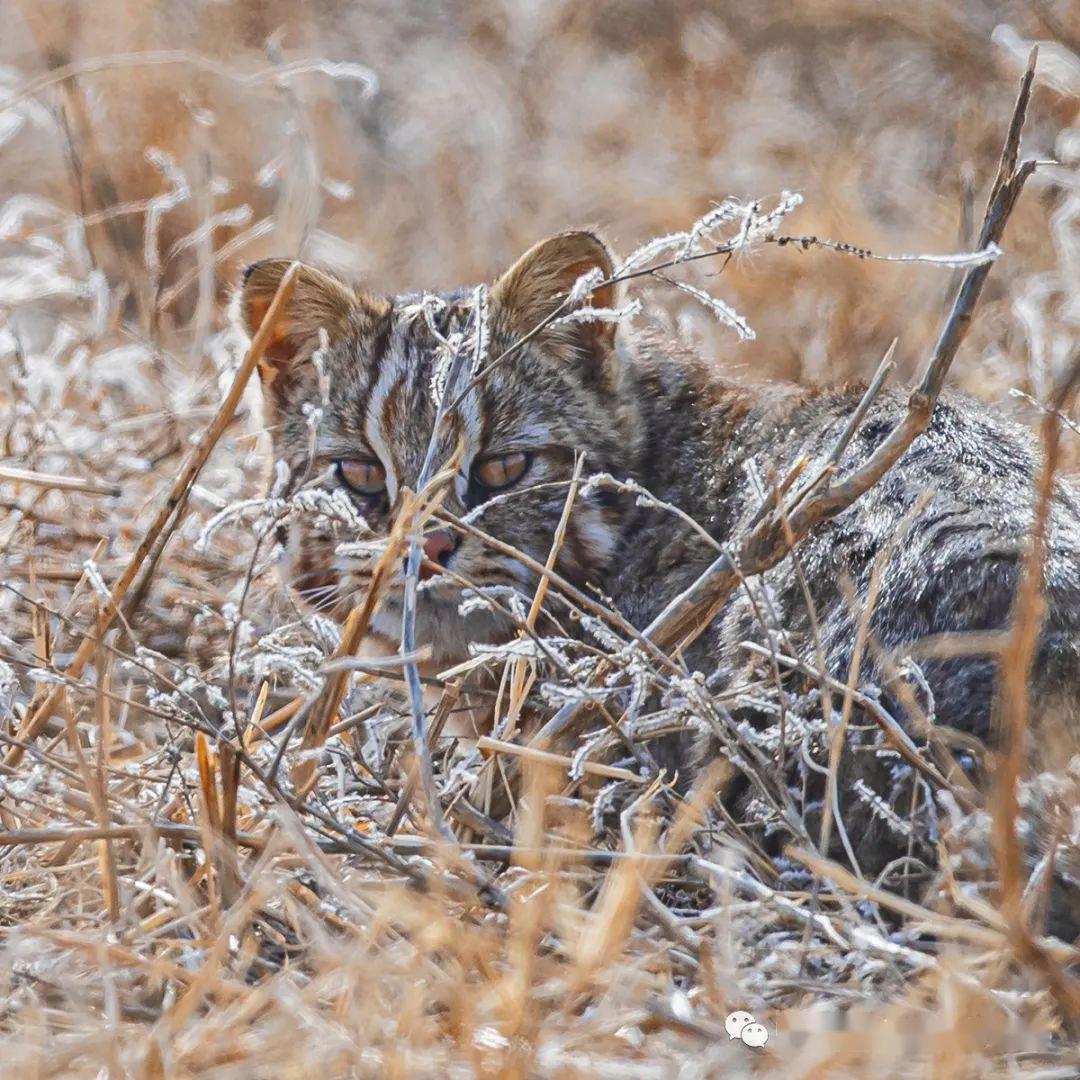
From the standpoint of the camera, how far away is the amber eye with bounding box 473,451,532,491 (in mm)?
3932

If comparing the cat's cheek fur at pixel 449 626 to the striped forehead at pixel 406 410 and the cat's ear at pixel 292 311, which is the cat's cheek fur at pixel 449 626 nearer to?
the striped forehead at pixel 406 410

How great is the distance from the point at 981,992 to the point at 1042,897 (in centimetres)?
29

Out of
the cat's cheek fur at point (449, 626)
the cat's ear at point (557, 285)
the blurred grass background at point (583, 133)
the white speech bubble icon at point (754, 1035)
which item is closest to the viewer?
the white speech bubble icon at point (754, 1035)

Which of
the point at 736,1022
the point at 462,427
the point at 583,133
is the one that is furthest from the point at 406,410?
the point at 583,133

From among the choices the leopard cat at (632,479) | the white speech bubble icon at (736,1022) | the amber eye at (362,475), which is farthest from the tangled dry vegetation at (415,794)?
the amber eye at (362,475)

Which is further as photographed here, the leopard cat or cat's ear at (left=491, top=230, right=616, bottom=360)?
cat's ear at (left=491, top=230, right=616, bottom=360)

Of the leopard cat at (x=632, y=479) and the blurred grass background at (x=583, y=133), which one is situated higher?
the blurred grass background at (x=583, y=133)

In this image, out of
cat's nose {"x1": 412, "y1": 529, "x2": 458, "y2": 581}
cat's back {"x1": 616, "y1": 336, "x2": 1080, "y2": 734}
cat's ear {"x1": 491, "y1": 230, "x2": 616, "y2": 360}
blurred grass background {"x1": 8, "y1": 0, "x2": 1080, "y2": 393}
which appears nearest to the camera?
cat's back {"x1": 616, "y1": 336, "x2": 1080, "y2": 734}

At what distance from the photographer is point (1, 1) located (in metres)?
9.61

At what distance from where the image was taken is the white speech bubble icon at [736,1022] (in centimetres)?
216

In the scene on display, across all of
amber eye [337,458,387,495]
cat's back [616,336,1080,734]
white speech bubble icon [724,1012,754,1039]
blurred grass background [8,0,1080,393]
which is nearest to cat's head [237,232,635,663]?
amber eye [337,458,387,495]

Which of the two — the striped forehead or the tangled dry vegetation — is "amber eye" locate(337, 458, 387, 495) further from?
the tangled dry vegetation

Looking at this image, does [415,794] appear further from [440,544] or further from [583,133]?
[583,133]

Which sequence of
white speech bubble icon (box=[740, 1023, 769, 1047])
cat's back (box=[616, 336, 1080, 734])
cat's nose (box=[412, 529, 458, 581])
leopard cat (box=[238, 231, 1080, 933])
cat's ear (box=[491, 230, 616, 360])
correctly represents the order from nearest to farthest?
white speech bubble icon (box=[740, 1023, 769, 1047]) → cat's back (box=[616, 336, 1080, 734]) → leopard cat (box=[238, 231, 1080, 933]) → cat's nose (box=[412, 529, 458, 581]) → cat's ear (box=[491, 230, 616, 360])
